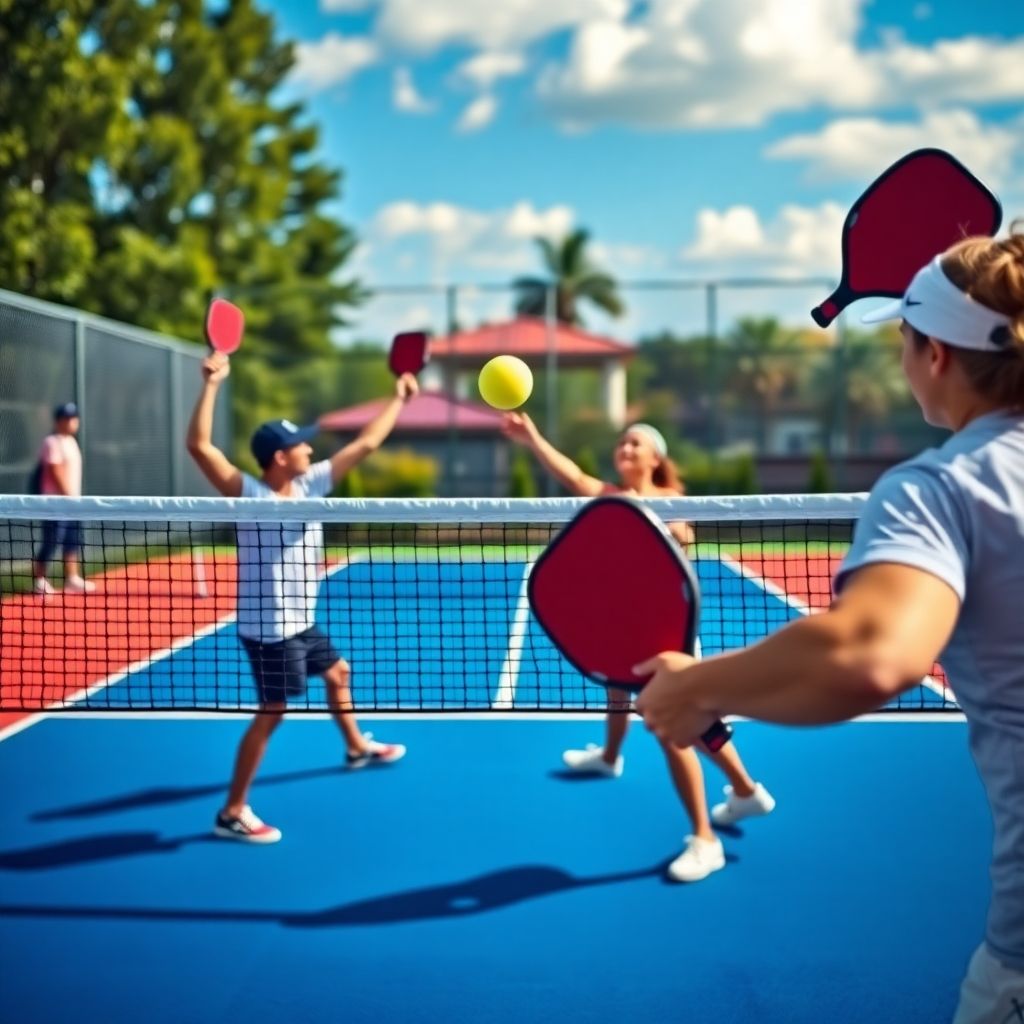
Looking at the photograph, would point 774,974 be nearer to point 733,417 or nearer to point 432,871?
point 432,871

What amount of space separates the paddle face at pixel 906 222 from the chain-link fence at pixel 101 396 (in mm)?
9632

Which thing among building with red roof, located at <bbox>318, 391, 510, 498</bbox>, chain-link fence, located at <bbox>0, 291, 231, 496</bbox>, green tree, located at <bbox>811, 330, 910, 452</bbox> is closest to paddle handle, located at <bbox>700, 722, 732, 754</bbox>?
chain-link fence, located at <bbox>0, 291, 231, 496</bbox>

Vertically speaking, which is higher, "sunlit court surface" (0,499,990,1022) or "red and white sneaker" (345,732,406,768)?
"red and white sneaker" (345,732,406,768)

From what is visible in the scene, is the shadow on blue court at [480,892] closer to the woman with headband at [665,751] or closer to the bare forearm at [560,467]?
the woman with headband at [665,751]

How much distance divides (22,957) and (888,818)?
3.32 m

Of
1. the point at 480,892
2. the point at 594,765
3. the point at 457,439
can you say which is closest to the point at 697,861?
the point at 480,892

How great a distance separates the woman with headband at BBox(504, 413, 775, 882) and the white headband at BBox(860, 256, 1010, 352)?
2.20 metres

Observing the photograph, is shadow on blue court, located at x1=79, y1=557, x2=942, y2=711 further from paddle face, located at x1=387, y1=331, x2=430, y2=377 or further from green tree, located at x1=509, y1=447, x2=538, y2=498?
green tree, located at x1=509, y1=447, x2=538, y2=498

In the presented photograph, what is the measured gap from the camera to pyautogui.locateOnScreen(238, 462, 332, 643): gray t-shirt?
468 centimetres

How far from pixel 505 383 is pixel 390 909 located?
2.00 m

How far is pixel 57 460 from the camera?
10820 mm

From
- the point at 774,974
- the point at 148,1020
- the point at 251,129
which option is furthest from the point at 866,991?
the point at 251,129

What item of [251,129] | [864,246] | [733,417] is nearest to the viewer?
[864,246]

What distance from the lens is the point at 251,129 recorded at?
2658cm
